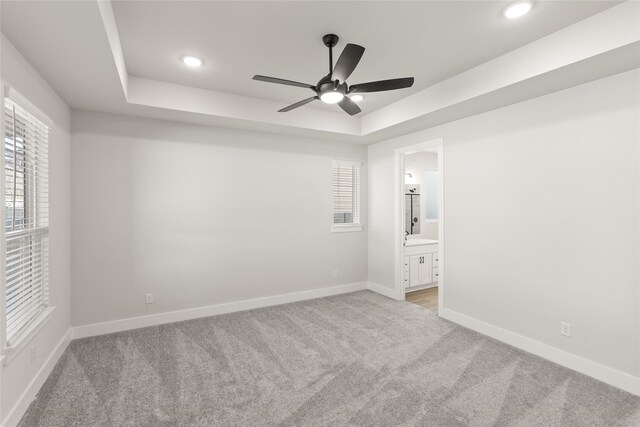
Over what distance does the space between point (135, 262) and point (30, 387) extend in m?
1.57

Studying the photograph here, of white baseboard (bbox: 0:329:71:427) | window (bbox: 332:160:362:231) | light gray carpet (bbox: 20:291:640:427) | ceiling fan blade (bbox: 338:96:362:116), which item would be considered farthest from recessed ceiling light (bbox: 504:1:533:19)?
white baseboard (bbox: 0:329:71:427)

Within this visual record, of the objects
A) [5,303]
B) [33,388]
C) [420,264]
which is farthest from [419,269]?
[5,303]

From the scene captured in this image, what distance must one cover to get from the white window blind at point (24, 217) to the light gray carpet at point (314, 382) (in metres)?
0.69

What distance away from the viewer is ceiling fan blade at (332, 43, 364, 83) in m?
1.99

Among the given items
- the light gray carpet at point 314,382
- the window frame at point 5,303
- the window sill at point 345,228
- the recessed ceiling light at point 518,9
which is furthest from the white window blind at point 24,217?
the window sill at point 345,228

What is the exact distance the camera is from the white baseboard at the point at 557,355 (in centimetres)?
242

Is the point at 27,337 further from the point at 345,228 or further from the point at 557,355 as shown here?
the point at 557,355

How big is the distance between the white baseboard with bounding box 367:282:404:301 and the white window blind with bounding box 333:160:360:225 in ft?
3.56

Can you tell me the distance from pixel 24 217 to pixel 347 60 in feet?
8.81

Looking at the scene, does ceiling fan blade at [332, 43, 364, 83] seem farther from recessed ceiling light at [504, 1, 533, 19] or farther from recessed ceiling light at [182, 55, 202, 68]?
recessed ceiling light at [182, 55, 202, 68]

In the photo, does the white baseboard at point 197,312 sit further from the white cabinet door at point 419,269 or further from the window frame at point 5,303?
the white cabinet door at point 419,269

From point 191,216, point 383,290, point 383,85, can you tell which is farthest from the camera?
point 383,290

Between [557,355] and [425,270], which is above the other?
[425,270]

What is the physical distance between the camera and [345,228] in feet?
16.8
